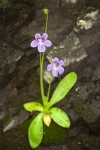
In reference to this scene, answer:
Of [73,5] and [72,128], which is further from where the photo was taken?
[73,5]

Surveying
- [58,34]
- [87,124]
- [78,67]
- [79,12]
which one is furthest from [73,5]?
[87,124]

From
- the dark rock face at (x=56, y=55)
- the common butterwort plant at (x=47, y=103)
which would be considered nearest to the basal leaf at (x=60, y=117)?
the common butterwort plant at (x=47, y=103)

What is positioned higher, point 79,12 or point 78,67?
point 79,12

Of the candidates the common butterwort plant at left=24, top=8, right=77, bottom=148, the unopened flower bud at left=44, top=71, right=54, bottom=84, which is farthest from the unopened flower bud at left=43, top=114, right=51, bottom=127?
the unopened flower bud at left=44, top=71, right=54, bottom=84

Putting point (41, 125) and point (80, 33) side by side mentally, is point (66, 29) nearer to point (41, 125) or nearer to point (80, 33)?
point (80, 33)

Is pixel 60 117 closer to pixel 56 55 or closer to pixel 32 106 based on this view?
pixel 32 106

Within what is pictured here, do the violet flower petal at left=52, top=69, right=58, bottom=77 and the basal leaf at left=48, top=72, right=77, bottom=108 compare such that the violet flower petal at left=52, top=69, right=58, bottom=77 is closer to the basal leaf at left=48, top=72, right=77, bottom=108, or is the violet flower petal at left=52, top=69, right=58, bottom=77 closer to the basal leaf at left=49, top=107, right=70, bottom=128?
the basal leaf at left=48, top=72, right=77, bottom=108
